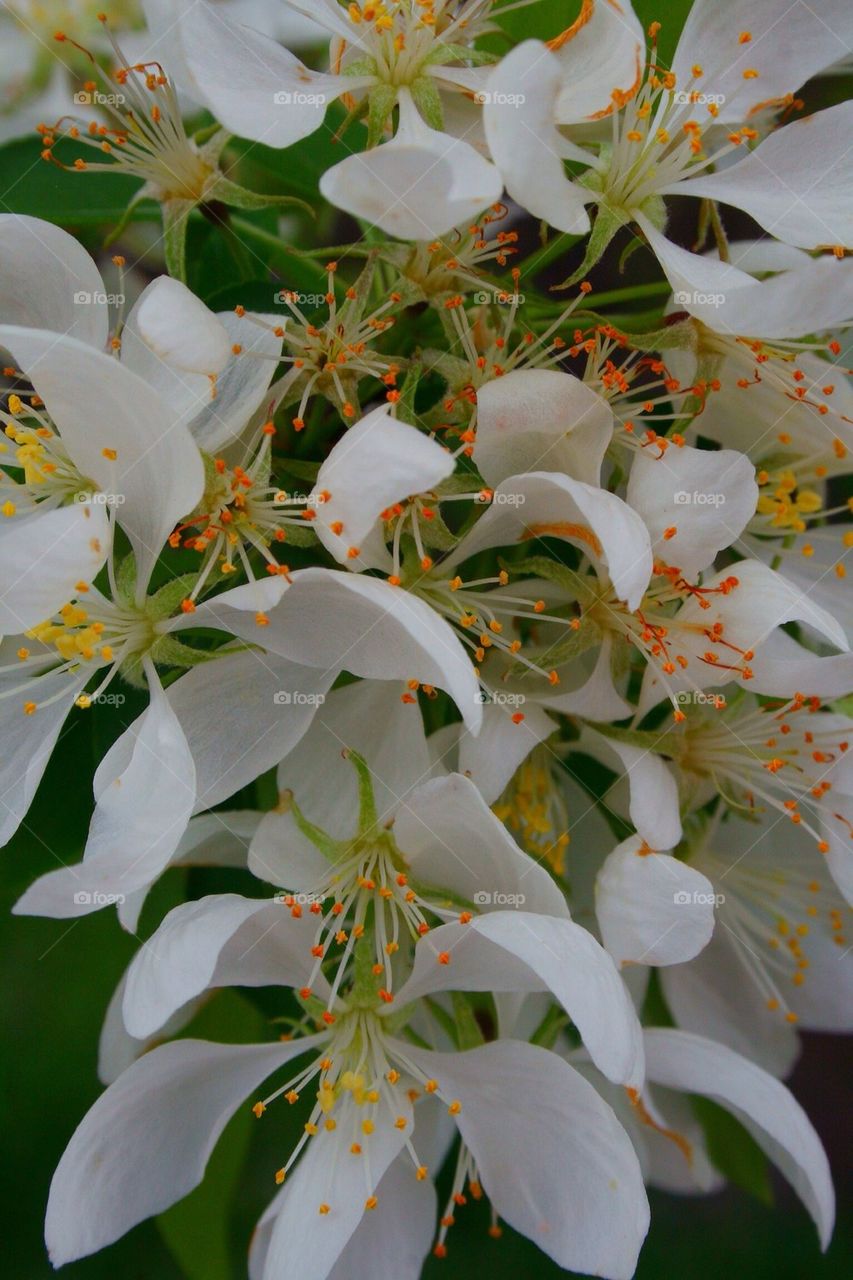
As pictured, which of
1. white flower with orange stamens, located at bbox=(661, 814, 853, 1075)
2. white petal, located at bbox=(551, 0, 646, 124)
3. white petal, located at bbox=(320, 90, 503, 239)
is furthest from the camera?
white flower with orange stamens, located at bbox=(661, 814, 853, 1075)

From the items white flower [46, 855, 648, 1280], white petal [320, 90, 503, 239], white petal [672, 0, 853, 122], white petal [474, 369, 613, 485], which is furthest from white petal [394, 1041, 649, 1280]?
white petal [672, 0, 853, 122]

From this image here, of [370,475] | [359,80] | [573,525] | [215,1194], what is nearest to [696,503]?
[573,525]

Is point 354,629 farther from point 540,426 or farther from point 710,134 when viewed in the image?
point 710,134

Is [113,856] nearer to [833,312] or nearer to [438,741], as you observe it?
[438,741]

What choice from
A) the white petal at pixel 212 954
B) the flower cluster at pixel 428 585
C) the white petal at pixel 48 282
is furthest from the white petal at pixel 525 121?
the white petal at pixel 212 954

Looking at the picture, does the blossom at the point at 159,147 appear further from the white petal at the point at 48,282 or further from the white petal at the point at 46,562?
the white petal at the point at 46,562

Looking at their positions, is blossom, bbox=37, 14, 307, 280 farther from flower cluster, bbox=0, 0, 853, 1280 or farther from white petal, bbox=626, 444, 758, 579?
white petal, bbox=626, 444, 758, 579
